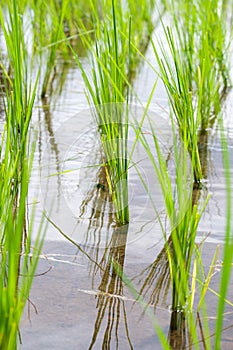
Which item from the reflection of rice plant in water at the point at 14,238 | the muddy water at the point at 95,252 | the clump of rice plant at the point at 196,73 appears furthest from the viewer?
the clump of rice plant at the point at 196,73

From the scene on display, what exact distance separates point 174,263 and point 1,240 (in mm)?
468

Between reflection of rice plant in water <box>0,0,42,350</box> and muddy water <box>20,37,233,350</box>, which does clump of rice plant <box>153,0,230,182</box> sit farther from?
reflection of rice plant in water <box>0,0,42,350</box>

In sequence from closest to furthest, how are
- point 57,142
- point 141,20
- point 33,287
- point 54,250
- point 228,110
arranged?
point 33,287
point 54,250
point 57,142
point 228,110
point 141,20

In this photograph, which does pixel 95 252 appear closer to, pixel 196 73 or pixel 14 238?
pixel 14 238

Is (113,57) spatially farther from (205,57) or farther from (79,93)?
(79,93)

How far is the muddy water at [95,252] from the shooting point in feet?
5.22

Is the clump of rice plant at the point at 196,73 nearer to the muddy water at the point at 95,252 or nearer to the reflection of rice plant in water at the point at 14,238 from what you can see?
the muddy water at the point at 95,252

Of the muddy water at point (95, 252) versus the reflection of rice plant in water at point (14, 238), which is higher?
the reflection of rice plant in water at point (14, 238)

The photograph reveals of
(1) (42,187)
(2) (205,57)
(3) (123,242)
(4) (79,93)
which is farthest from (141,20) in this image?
(3) (123,242)

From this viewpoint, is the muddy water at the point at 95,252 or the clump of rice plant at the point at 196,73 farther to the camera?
the clump of rice plant at the point at 196,73

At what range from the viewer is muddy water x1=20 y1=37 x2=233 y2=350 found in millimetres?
1591

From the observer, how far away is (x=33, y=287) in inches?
70.1

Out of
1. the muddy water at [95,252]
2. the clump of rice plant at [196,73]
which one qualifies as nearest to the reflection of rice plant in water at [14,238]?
the muddy water at [95,252]

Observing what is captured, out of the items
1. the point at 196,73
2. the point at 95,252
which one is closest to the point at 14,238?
the point at 95,252
